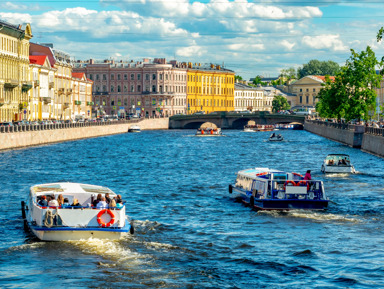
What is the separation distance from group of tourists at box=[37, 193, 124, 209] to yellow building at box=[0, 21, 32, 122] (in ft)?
230

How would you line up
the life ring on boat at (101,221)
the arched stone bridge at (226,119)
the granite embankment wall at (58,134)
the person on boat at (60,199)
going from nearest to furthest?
the life ring on boat at (101,221) < the person on boat at (60,199) < the granite embankment wall at (58,134) < the arched stone bridge at (226,119)

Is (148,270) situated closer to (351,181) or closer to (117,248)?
(117,248)

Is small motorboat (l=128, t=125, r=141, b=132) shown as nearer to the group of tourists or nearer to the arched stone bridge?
the arched stone bridge

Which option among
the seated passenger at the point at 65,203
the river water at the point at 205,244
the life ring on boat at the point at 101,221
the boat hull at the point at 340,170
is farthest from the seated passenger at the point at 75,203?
the boat hull at the point at 340,170

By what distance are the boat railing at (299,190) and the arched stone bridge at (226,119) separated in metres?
132

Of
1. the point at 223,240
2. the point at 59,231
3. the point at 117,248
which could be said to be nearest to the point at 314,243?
the point at 223,240

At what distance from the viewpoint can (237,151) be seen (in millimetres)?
89688

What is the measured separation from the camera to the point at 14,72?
108 metres

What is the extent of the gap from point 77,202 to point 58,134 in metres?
71.1

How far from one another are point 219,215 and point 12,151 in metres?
43.1

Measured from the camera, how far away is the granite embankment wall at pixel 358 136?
74750 millimetres

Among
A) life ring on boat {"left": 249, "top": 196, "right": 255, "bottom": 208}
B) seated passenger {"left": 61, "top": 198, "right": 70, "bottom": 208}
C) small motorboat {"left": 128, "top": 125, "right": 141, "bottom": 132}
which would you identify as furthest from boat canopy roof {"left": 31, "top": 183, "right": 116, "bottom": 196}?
small motorboat {"left": 128, "top": 125, "right": 141, "bottom": 132}

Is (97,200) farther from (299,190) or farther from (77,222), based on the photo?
(299,190)

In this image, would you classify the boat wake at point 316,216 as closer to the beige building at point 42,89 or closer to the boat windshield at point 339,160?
the boat windshield at point 339,160
